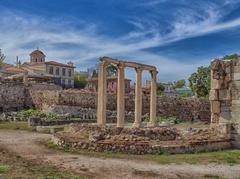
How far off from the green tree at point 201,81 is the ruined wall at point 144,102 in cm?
1131

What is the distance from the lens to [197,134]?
16.0 m

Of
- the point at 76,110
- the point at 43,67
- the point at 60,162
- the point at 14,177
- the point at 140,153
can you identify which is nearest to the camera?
the point at 14,177

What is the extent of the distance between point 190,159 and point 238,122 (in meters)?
4.53

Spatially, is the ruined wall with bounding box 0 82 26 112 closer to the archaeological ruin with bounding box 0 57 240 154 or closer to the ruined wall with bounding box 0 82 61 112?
the ruined wall with bounding box 0 82 61 112

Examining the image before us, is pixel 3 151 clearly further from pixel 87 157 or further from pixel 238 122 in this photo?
pixel 238 122

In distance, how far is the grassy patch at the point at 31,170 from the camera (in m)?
9.32

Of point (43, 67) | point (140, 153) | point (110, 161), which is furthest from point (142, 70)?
point (43, 67)

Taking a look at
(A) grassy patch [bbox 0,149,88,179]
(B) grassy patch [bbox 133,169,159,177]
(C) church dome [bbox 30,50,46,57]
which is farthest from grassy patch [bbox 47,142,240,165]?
(C) church dome [bbox 30,50,46,57]

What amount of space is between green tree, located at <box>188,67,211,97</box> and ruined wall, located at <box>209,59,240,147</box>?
1537 inches

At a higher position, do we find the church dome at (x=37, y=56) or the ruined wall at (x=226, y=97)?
the church dome at (x=37, y=56)

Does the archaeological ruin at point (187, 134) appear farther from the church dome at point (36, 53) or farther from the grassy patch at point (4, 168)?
the church dome at point (36, 53)

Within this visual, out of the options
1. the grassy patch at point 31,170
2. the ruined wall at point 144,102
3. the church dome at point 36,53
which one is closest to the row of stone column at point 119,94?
the grassy patch at point 31,170

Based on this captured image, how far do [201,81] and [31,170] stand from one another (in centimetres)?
4824

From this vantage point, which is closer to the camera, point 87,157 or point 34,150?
point 87,157
